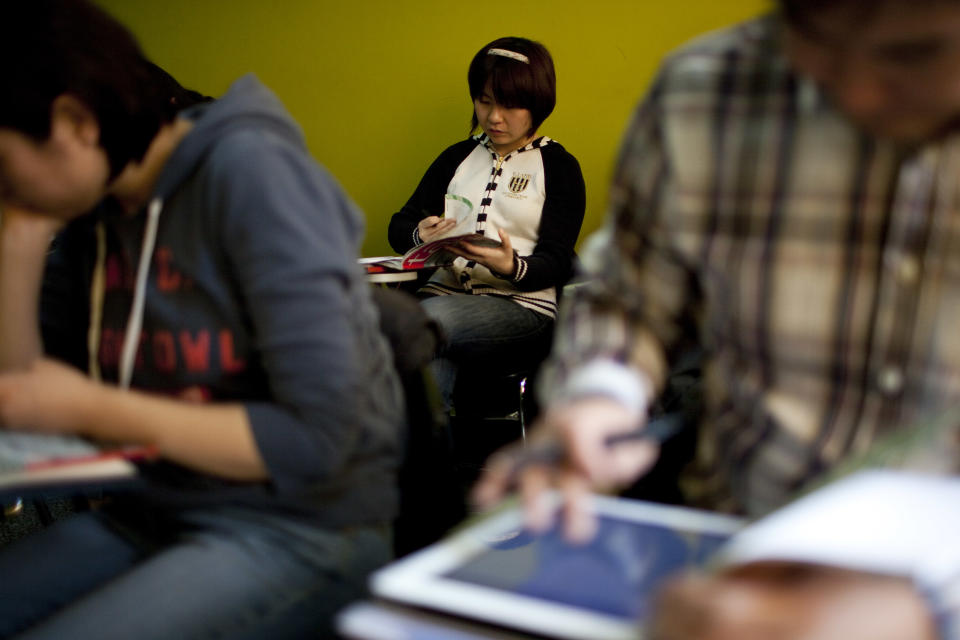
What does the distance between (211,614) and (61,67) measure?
0.58 meters

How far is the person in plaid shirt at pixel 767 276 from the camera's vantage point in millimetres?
522

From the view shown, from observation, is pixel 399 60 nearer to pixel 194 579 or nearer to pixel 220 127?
pixel 220 127

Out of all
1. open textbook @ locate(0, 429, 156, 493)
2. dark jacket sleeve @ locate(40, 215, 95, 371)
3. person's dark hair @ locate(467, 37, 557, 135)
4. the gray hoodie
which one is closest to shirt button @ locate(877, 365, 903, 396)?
the gray hoodie

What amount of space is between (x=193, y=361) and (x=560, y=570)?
20.4 inches

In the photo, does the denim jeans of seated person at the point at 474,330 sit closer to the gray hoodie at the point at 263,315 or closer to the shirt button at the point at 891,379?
the gray hoodie at the point at 263,315

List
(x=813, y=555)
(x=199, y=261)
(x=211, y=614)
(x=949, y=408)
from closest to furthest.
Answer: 1. (x=813, y=555)
2. (x=949, y=408)
3. (x=211, y=614)
4. (x=199, y=261)

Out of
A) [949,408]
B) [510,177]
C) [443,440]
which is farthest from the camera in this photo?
[510,177]

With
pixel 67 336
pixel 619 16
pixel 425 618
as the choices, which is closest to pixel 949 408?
pixel 425 618

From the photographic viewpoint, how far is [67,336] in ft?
3.44

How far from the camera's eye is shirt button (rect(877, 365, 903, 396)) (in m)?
0.58

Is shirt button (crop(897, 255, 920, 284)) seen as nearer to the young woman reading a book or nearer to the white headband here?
the young woman reading a book

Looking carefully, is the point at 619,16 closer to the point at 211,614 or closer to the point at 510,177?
the point at 510,177

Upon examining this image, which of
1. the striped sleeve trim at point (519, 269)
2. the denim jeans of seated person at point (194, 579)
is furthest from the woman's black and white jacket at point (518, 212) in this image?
the denim jeans of seated person at point (194, 579)

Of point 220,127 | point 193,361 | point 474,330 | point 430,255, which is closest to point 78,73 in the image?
point 220,127
